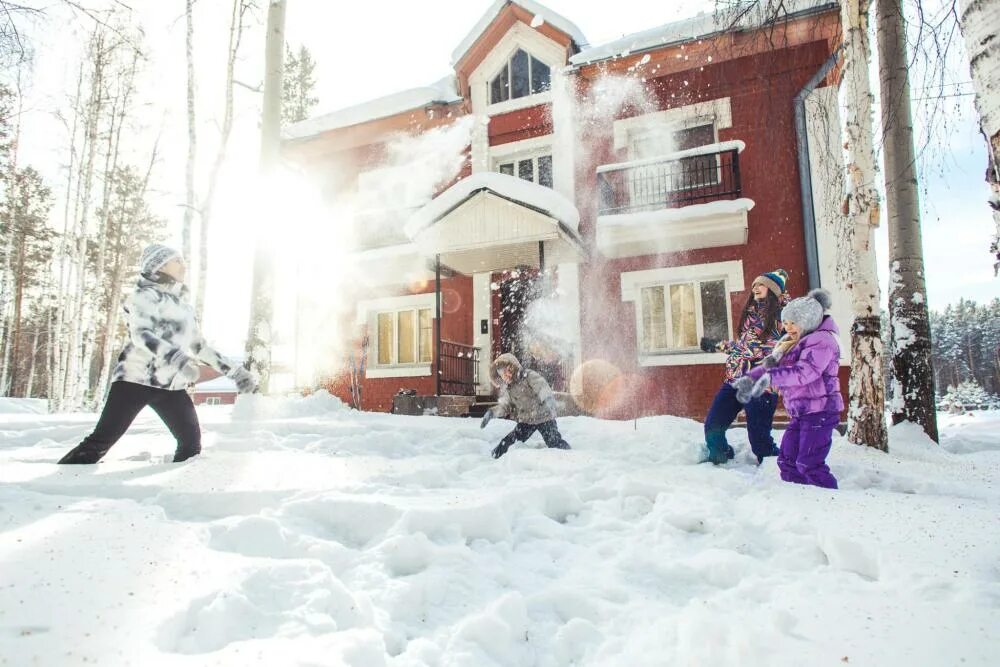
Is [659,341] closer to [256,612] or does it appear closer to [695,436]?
[695,436]

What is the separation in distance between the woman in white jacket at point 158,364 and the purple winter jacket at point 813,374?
3.60 metres

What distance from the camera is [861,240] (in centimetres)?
427

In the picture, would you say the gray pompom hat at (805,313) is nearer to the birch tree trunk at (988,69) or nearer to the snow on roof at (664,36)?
the birch tree trunk at (988,69)

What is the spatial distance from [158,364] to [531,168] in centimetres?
823

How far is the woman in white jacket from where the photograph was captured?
3195mm

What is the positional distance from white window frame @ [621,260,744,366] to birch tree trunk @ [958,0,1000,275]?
21.3ft

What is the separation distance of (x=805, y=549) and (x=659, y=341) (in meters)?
6.93

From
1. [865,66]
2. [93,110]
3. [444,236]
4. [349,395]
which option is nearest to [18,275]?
[93,110]

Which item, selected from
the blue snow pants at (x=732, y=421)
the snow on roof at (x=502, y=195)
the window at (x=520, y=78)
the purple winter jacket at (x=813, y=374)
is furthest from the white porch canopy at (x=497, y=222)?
the purple winter jacket at (x=813, y=374)

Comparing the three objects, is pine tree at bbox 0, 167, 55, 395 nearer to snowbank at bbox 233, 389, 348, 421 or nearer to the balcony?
snowbank at bbox 233, 389, 348, 421

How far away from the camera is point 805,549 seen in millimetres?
2012

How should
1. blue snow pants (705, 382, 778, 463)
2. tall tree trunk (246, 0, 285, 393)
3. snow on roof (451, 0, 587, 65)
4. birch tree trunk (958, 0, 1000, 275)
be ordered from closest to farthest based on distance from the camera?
birch tree trunk (958, 0, 1000, 275), blue snow pants (705, 382, 778, 463), tall tree trunk (246, 0, 285, 393), snow on roof (451, 0, 587, 65)

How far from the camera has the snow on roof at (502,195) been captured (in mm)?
7884

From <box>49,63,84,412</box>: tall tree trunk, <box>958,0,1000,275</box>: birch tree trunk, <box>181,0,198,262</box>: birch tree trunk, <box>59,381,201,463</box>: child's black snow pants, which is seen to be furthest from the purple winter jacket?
<box>49,63,84,412</box>: tall tree trunk
